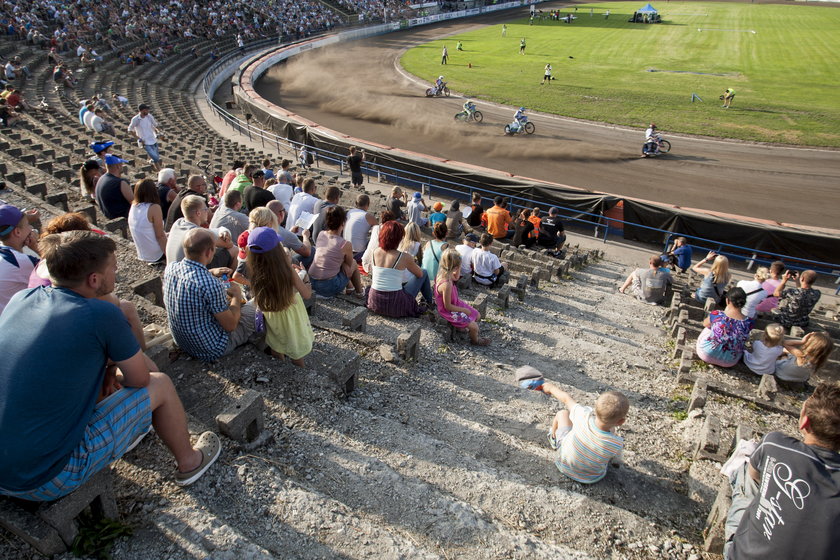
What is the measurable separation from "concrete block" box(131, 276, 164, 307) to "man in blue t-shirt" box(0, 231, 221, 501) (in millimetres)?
3053

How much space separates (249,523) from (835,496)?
3512 millimetres

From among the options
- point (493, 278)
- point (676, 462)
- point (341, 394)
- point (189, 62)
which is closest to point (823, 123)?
point (493, 278)

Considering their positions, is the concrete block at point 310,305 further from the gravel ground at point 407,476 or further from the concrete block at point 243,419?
the concrete block at point 243,419

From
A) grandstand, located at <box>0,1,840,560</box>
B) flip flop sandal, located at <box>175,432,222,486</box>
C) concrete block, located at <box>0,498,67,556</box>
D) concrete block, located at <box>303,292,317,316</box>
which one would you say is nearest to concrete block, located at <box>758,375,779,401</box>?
grandstand, located at <box>0,1,840,560</box>

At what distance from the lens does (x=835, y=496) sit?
2.78 meters

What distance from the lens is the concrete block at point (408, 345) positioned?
572 centimetres

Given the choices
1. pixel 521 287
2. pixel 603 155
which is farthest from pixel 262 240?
pixel 603 155

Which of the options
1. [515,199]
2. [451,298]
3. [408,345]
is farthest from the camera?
A: [515,199]

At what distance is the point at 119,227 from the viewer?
7.92m

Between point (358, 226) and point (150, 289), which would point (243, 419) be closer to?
point (150, 289)

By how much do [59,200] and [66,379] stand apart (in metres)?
7.79

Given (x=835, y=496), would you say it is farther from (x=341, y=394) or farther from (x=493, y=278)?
(x=493, y=278)

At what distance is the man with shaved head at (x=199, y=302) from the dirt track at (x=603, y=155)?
1764cm

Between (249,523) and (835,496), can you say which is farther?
(249,523)
